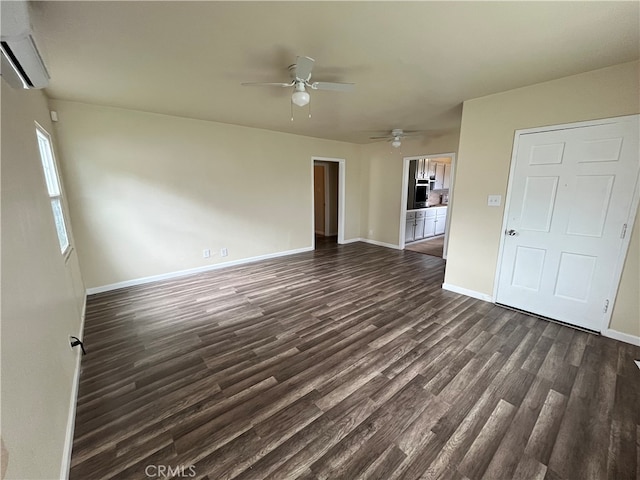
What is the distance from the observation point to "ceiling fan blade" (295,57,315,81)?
76.6 inches

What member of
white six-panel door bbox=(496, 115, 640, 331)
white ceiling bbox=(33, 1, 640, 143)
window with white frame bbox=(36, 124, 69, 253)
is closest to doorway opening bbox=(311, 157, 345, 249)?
white ceiling bbox=(33, 1, 640, 143)

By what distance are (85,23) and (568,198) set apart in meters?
4.31

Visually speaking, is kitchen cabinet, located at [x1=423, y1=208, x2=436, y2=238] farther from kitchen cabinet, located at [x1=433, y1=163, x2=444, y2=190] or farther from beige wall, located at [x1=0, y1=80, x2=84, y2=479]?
beige wall, located at [x1=0, y1=80, x2=84, y2=479]

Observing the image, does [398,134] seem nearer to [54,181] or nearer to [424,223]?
[424,223]

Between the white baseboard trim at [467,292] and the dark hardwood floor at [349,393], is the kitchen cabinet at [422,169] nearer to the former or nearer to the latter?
the white baseboard trim at [467,292]

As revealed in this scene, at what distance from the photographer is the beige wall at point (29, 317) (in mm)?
958

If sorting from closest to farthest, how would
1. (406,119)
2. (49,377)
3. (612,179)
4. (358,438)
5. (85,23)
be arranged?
1. (49,377)
2. (358,438)
3. (85,23)
4. (612,179)
5. (406,119)

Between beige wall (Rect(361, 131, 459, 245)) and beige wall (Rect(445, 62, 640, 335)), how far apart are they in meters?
2.21

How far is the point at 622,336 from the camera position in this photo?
247cm

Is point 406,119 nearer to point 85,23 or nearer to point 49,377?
point 85,23

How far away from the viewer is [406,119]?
12.9 feet

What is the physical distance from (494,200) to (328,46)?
2566 millimetres

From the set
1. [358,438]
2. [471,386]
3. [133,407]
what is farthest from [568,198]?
[133,407]

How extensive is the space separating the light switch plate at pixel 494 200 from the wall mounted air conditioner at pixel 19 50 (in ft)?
13.0
